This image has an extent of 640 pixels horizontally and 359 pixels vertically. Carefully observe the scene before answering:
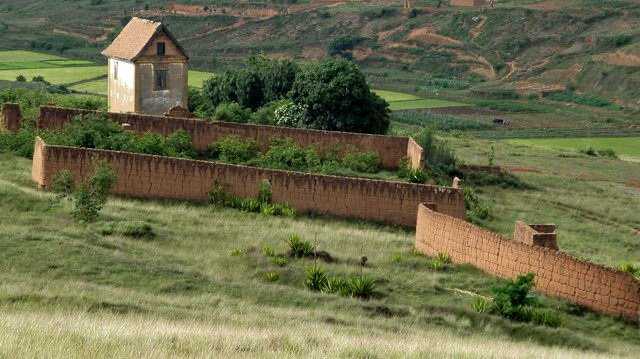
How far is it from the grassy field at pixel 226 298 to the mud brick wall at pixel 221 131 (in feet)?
24.7

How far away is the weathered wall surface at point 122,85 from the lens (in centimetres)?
5019

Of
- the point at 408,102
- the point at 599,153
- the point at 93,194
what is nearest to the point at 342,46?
the point at 408,102

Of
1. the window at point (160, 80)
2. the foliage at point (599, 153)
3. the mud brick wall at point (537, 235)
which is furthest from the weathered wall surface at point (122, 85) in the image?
the foliage at point (599, 153)

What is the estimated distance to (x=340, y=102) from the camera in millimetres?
49625

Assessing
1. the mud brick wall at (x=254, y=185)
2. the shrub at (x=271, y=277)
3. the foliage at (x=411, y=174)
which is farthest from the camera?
the foliage at (x=411, y=174)

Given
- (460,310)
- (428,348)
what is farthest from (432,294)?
(428,348)

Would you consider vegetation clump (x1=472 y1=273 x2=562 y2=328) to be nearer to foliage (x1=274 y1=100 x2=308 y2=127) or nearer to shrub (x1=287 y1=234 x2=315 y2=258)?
shrub (x1=287 y1=234 x2=315 y2=258)

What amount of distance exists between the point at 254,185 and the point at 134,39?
15751 mm

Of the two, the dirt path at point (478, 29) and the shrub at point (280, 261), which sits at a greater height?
the dirt path at point (478, 29)

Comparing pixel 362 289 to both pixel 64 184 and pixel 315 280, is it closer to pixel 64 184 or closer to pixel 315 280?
pixel 315 280

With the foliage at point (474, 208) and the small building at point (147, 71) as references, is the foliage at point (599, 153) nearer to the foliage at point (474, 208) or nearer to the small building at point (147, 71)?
the small building at point (147, 71)

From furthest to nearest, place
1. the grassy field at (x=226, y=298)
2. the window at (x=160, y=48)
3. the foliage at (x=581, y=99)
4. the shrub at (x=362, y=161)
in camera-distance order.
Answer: the foliage at (x=581, y=99) → the window at (x=160, y=48) → the shrub at (x=362, y=161) → the grassy field at (x=226, y=298)

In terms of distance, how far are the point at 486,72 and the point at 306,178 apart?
2994 inches

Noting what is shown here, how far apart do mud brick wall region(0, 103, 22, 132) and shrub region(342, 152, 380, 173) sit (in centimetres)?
1188
